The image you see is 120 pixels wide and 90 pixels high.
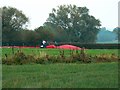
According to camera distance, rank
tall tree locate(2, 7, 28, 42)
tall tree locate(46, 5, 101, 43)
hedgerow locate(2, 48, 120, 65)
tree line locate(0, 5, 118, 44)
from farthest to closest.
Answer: tall tree locate(46, 5, 101, 43), tree line locate(0, 5, 118, 44), tall tree locate(2, 7, 28, 42), hedgerow locate(2, 48, 120, 65)

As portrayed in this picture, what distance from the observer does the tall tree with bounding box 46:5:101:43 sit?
88.4 metres

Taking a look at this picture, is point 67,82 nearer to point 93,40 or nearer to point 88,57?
point 88,57

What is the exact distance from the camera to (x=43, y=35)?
67750 mm

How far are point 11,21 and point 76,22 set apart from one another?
73.4ft

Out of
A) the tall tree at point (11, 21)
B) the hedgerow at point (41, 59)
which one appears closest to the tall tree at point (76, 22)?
the tall tree at point (11, 21)

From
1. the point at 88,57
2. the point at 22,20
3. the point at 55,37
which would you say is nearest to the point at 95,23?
the point at 22,20

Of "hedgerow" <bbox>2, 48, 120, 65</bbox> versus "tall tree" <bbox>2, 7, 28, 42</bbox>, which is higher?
"tall tree" <bbox>2, 7, 28, 42</bbox>

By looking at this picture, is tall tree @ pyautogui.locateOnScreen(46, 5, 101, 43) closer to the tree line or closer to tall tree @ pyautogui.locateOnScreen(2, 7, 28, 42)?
the tree line

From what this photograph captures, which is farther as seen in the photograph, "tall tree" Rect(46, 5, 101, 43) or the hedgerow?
"tall tree" Rect(46, 5, 101, 43)

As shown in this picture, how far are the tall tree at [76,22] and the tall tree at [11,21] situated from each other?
15205mm

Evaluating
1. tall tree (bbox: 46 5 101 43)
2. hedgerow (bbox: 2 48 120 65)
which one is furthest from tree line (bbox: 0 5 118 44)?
hedgerow (bbox: 2 48 120 65)

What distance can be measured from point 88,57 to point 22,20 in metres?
59.0

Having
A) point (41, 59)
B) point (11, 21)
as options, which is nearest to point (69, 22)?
point (11, 21)

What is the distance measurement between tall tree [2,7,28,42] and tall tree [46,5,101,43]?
599 inches
